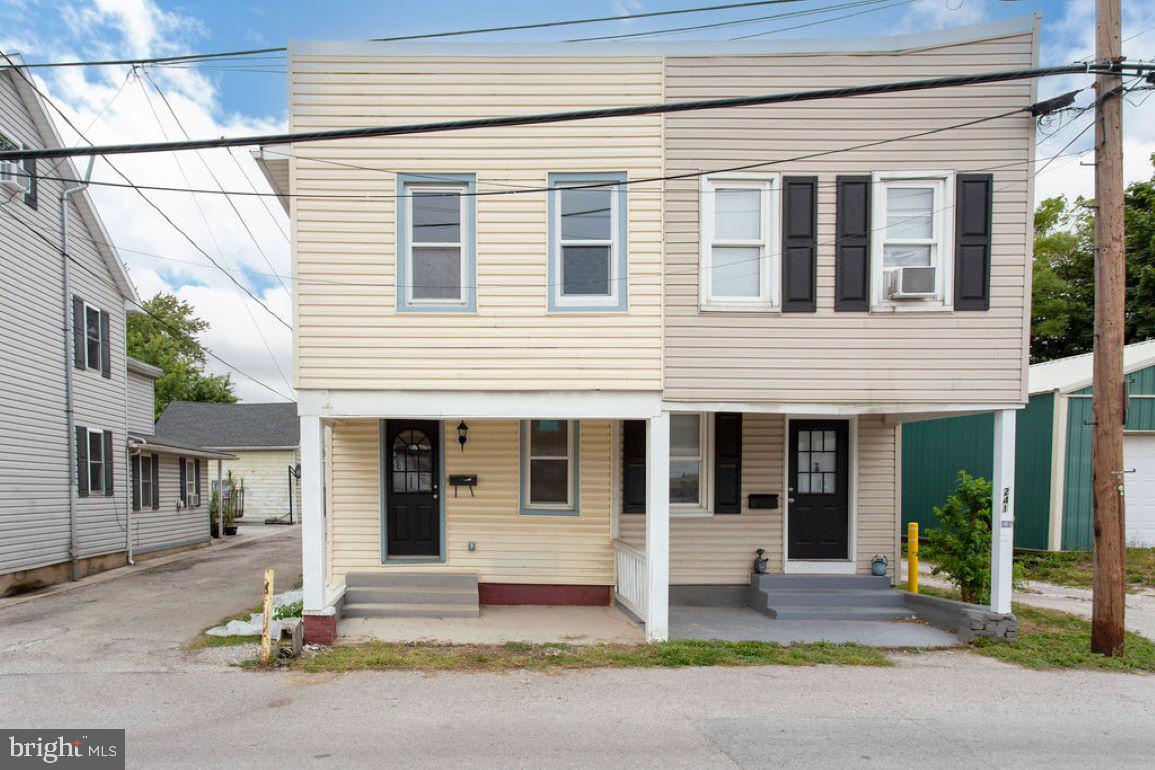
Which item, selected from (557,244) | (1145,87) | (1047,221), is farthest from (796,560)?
(1047,221)

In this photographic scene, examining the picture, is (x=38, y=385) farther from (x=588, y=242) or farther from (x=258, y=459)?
(x=258, y=459)

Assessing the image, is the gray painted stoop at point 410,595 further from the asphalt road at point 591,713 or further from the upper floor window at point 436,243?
the upper floor window at point 436,243

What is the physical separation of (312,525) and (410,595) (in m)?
1.78

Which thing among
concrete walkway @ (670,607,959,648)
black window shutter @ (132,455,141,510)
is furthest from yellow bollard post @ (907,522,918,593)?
black window shutter @ (132,455,141,510)

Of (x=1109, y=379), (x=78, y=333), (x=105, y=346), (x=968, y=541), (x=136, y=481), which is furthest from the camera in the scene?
(x=136, y=481)

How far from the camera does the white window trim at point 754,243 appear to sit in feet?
23.9

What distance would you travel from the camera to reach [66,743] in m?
4.70

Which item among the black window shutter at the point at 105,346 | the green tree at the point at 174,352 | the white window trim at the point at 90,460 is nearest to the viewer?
the white window trim at the point at 90,460

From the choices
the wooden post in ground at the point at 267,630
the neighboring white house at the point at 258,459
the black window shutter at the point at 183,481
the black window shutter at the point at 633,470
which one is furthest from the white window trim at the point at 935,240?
the neighboring white house at the point at 258,459

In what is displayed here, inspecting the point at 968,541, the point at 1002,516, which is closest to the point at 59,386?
the point at 968,541

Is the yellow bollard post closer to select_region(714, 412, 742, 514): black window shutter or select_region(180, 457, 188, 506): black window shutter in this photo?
select_region(714, 412, 742, 514): black window shutter

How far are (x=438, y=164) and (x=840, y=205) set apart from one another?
4695 millimetres

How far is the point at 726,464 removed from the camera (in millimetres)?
8594

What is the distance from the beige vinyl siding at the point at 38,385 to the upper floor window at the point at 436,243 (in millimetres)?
8225
